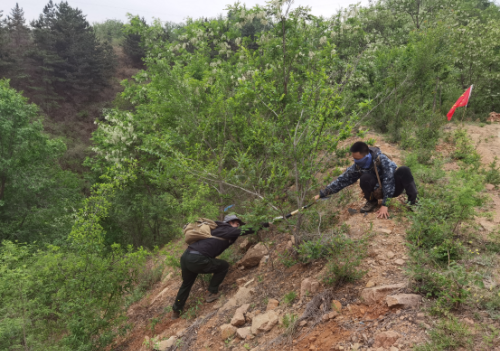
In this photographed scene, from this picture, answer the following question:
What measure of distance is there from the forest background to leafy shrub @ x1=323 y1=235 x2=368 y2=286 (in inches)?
32.7

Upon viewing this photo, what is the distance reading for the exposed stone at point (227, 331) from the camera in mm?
3561

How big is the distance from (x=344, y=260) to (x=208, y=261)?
2258 millimetres

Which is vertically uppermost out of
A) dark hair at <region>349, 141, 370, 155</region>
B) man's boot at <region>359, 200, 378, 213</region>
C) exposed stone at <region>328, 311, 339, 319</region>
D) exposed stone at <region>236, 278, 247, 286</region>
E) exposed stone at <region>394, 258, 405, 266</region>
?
dark hair at <region>349, 141, 370, 155</region>

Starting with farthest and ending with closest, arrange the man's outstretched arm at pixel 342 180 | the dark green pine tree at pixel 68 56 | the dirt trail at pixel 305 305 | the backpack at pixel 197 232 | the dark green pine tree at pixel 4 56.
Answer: the dark green pine tree at pixel 68 56 → the dark green pine tree at pixel 4 56 → the backpack at pixel 197 232 → the man's outstretched arm at pixel 342 180 → the dirt trail at pixel 305 305

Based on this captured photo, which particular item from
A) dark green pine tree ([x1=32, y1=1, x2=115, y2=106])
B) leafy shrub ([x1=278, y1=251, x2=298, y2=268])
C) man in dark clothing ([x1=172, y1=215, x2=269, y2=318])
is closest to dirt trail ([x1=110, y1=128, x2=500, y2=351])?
leafy shrub ([x1=278, y1=251, x2=298, y2=268])

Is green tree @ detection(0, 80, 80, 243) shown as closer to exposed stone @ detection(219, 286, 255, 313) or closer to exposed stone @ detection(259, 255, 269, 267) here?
exposed stone @ detection(259, 255, 269, 267)

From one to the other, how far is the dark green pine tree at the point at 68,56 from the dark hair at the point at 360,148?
1316 inches

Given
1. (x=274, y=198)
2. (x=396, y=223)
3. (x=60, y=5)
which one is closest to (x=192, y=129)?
(x=274, y=198)

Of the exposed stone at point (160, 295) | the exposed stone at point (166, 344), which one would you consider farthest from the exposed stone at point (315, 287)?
the exposed stone at point (160, 295)

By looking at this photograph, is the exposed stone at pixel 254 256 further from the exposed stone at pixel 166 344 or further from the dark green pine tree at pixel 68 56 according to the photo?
the dark green pine tree at pixel 68 56

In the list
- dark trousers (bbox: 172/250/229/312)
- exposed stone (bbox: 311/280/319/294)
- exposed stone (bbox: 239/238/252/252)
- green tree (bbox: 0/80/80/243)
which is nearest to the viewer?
exposed stone (bbox: 311/280/319/294)

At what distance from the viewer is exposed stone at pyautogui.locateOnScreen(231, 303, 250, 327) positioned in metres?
3.63

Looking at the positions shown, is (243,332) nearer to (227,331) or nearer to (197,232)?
(227,331)

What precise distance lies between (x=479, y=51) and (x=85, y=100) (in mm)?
33857
